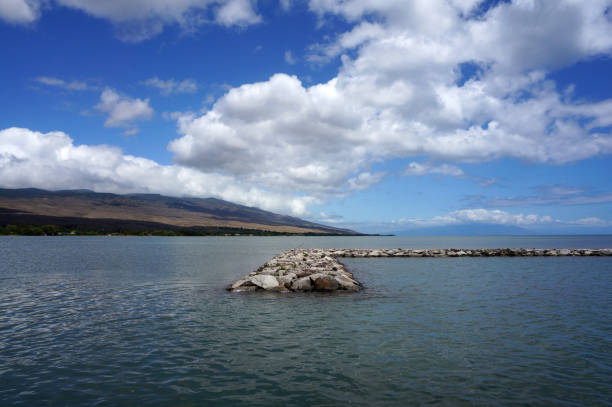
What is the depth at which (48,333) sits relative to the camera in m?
15.9

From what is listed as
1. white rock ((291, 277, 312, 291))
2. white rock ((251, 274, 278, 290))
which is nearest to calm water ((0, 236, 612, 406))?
white rock ((251, 274, 278, 290))

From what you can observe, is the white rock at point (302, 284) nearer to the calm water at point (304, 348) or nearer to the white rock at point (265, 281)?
the white rock at point (265, 281)

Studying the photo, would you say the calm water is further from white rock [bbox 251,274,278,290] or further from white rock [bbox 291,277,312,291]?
white rock [bbox 291,277,312,291]

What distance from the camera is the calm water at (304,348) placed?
10172 mm

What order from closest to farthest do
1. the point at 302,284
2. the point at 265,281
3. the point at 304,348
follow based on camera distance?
the point at 304,348 < the point at 302,284 < the point at 265,281

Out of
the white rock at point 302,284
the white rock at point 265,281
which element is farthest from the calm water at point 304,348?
the white rock at point 302,284

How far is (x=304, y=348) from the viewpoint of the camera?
1407 cm

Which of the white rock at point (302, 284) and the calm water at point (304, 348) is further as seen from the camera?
the white rock at point (302, 284)

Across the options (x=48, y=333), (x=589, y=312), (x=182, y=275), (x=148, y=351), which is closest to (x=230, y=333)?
(x=148, y=351)

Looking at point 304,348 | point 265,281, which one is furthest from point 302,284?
point 304,348

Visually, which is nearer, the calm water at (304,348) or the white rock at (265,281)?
the calm water at (304,348)

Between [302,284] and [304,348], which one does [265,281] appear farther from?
[304,348]

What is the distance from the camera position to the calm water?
1017 cm

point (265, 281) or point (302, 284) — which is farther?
point (265, 281)
